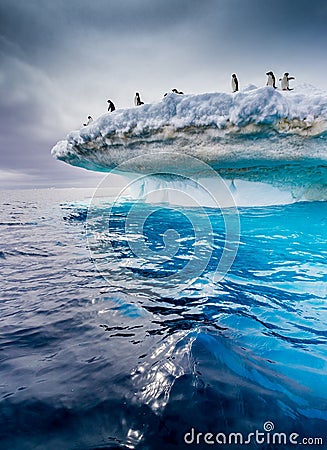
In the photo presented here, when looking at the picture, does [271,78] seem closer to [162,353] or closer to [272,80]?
[272,80]

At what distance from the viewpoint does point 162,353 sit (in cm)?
175

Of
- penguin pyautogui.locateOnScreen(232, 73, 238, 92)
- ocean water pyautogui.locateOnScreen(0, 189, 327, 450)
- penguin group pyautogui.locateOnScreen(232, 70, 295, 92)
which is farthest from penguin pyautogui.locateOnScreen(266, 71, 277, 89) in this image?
ocean water pyautogui.locateOnScreen(0, 189, 327, 450)

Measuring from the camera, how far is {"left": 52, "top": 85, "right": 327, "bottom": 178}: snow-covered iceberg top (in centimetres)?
657

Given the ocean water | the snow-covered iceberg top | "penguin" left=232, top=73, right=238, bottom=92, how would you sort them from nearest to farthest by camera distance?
the ocean water
the snow-covered iceberg top
"penguin" left=232, top=73, right=238, bottom=92

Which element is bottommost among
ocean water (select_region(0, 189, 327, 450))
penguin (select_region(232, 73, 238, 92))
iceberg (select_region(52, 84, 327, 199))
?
ocean water (select_region(0, 189, 327, 450))

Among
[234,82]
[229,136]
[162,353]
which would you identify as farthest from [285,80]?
[162,353]

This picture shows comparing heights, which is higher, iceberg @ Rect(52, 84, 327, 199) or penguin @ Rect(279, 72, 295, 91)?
penguin @ Rect(279, 72, 295, 91)

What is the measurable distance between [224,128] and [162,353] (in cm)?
680

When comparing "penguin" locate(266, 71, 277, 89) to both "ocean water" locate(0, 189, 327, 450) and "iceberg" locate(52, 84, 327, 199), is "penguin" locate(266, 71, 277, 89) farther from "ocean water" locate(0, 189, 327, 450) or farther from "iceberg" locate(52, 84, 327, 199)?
"ocean water" locate(0, 189, 327, 450)

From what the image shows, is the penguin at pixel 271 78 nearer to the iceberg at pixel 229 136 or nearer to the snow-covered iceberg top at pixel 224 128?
the iceberg at pixel 229 136

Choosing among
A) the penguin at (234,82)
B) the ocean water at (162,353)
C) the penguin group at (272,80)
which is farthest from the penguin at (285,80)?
the ocean water at (162,353)

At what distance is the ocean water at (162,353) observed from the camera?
123 centimetres

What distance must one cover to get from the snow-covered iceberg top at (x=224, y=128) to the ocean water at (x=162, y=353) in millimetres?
4147

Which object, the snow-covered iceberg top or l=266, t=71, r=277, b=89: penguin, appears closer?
the snow-covered iceberg top
